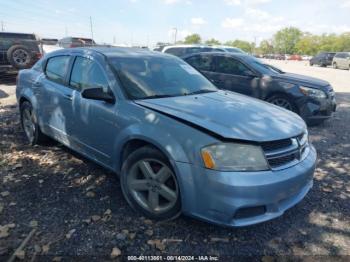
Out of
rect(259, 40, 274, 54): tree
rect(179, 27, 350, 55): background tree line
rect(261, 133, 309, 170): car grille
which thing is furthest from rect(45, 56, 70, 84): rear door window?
rect(259, 40, 274, 54): tree

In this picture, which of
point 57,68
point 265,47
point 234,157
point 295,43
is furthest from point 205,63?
point 265,47

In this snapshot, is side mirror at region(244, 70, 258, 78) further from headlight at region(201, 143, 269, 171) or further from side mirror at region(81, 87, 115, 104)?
headlight at region(201, 143, 269, 171)

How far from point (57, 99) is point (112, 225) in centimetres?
201

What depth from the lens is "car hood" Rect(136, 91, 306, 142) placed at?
2.83 meters

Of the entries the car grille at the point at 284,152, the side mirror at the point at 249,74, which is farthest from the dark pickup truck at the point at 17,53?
the car grille at the point at 284,152

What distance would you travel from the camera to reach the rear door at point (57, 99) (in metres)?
4.14

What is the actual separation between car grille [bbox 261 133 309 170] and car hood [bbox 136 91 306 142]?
0.06 m

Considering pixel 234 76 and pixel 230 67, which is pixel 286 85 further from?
pixel 230 67

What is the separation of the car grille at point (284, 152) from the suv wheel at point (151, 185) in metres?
0.86

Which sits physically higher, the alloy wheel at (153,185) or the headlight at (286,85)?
the headlight at (286,85)

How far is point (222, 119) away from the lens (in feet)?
9.95

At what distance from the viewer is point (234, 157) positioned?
2689 mm

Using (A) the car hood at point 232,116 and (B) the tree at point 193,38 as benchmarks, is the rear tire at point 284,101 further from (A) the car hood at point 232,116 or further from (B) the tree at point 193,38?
(B) the tree at point 193,38

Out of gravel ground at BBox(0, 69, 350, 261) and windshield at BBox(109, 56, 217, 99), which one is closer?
gravel ground at BBox(0, 69, 350, 261)
